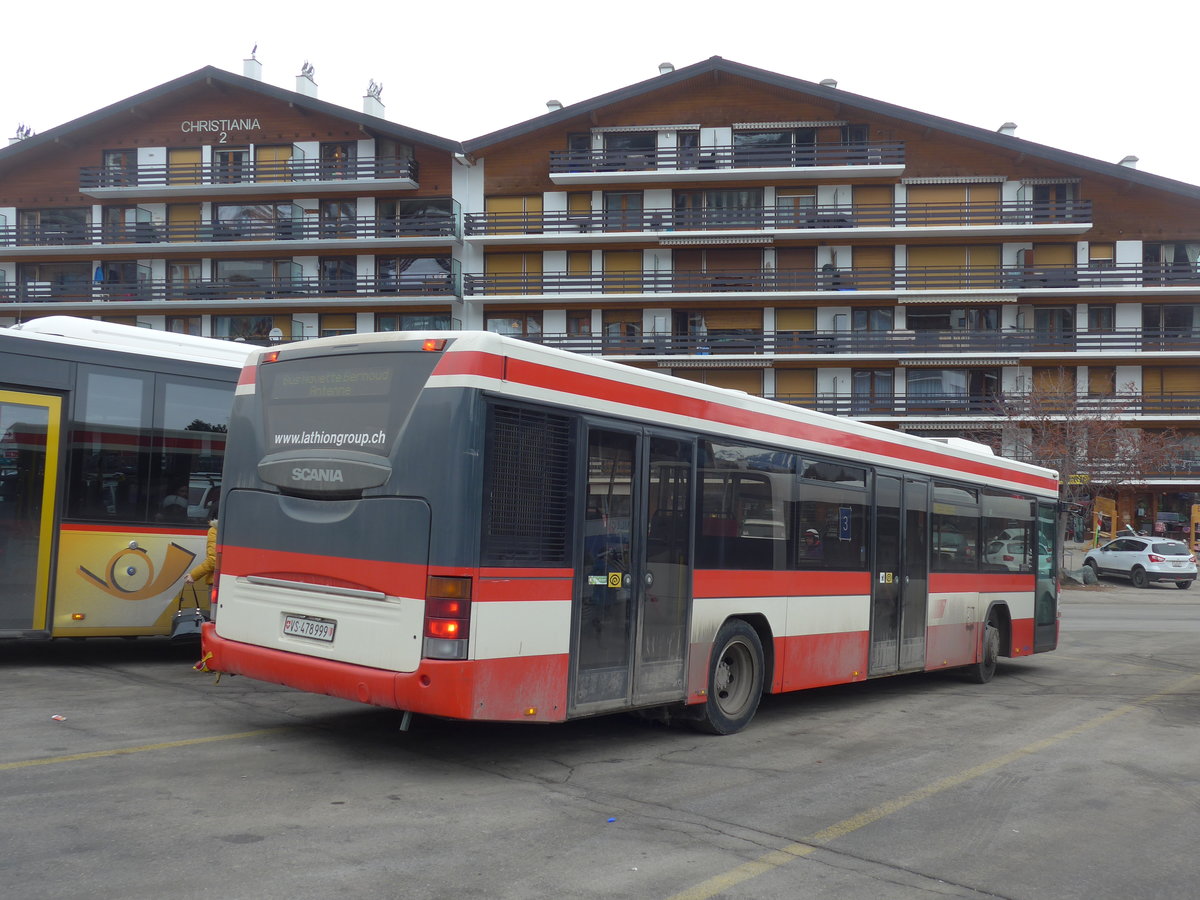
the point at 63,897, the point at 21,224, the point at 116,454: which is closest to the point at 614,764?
the point at 63,897

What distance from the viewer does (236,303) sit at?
1927 inches

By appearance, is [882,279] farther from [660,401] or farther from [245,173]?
[660,401]

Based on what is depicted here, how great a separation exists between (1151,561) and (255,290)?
37.5m

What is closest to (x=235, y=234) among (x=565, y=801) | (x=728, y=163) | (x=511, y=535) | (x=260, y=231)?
(x=260, y=231)

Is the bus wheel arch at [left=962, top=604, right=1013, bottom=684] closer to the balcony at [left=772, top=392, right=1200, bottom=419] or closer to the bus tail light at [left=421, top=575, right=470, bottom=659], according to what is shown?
the bus tail light at [left=421, top=575, right=470, bottom=659]

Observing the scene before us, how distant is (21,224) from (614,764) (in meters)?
52.8

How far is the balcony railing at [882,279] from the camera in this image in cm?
4794

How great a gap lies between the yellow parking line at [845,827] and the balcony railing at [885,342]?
1524 inches

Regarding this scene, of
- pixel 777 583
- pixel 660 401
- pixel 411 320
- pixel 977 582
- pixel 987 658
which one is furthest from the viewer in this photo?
pixel 411 320

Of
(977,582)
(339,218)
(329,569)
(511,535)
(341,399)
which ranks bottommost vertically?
(977,582)

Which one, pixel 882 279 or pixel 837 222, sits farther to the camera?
pixel 882 279

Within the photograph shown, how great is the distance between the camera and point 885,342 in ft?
157

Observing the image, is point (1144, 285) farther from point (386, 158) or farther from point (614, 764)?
point (614, 764)

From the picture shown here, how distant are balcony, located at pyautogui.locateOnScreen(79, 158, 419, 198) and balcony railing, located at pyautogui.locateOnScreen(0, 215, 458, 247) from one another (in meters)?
1.39
